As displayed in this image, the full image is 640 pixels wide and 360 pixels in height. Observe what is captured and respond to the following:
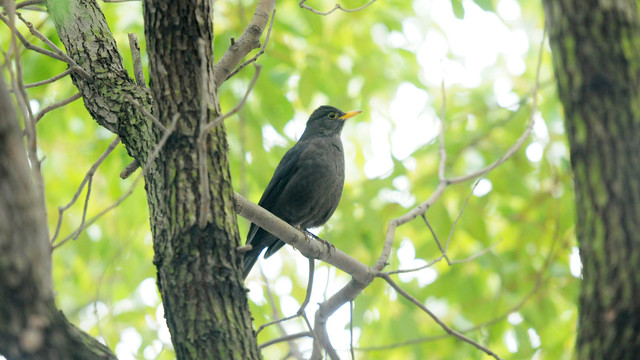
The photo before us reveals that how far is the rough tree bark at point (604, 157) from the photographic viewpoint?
182 cm

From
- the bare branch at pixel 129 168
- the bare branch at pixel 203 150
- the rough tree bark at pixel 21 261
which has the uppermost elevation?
the bare branch at pixel 129 168

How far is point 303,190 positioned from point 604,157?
3610 mm

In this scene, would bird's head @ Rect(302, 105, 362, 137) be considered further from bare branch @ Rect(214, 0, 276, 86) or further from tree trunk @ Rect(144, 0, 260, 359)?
tree trunk @ Rect(144, 0, 260, 359)

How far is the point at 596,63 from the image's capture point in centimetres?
192

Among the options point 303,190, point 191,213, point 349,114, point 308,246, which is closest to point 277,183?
point 303,190

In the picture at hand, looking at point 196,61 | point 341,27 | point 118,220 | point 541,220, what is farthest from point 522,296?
point 196,61

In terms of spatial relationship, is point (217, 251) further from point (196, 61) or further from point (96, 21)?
point (96, 21)

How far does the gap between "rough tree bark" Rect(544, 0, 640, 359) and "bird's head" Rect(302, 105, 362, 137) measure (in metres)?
4.22

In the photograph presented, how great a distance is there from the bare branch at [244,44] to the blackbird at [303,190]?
196 cm

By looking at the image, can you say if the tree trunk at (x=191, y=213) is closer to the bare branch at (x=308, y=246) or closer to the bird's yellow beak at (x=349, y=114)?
the bare branch at (x=308, y=246)

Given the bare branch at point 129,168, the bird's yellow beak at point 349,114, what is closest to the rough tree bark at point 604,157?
the bare branch at point 129,168

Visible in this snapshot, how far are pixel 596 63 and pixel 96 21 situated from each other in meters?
2.53

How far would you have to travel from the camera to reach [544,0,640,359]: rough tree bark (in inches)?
71.6

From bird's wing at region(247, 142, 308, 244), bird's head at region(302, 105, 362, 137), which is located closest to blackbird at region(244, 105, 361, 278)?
bird's wing at region(247, 142, 308, 244)
